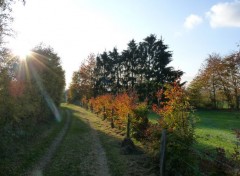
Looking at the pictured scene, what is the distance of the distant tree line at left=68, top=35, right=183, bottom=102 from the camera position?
62.7 m

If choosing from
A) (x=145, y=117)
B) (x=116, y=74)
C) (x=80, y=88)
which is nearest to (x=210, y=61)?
(x=116, y=74)

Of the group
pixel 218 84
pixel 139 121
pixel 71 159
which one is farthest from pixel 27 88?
pixel 218 84

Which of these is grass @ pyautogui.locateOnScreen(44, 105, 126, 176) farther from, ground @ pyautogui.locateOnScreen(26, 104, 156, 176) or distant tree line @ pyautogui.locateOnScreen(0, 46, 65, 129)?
distant tree line @ pyautogui.locateOnScreen(0, 46, 65, 129)

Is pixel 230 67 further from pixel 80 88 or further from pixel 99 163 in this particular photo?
pixel 99 163

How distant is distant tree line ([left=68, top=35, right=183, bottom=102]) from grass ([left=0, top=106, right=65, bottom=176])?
3861 cm

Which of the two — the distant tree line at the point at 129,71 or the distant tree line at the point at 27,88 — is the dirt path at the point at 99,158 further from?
the distant tree line at the point at 129,71

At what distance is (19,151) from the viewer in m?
16.7

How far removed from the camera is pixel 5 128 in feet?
56.0

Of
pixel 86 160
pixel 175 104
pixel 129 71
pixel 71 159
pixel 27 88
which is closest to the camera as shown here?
pixel 175 104

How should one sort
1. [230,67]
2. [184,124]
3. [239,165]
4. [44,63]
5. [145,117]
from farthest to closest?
1. [230,67]
2. [44,63]
3. [145,117]
4. [184,124]
5. [239,165]

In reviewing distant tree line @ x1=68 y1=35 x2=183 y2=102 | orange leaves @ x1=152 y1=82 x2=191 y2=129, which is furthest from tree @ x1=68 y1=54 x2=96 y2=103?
orange leaves @ x1=152 y1=82 x2=191 y2=129

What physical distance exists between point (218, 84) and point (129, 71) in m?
23.9

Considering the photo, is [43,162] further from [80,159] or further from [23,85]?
[23,85]

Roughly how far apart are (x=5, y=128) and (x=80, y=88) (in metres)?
68.9
